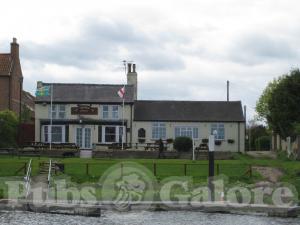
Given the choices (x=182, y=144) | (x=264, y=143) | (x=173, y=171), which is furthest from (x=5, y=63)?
(x=173, y=171)

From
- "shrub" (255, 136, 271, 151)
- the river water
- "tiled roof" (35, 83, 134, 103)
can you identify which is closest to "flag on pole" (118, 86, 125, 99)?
"tiled roof" (35, 83, 134, 103)

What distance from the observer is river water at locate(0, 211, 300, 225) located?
2309 cm

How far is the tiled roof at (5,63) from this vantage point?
74938 mm

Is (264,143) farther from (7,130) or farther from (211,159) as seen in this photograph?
(211,159)

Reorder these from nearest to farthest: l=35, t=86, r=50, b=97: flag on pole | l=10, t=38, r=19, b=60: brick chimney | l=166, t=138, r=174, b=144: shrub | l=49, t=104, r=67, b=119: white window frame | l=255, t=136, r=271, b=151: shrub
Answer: l=166, t=138, r=174, b=144: shrub → l=35, t=86, r=50, b=97: flag on pole → l=49, t=104, r=67, b=119: white window frame → l=10, t=38, r=19, b=60: brick chimney → l=255, t=136, r=271, b=151: shrub

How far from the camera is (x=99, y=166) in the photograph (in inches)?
1678

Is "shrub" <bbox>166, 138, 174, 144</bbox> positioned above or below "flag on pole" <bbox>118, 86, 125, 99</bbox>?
below

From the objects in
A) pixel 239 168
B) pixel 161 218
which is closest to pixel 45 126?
pixel 239 168

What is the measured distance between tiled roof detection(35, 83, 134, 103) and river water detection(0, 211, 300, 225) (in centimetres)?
3965

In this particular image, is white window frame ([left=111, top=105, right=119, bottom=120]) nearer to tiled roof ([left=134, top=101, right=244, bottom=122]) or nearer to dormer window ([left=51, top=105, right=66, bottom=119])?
tiled roof ([left=134, top=101, right=244, bottom=122])

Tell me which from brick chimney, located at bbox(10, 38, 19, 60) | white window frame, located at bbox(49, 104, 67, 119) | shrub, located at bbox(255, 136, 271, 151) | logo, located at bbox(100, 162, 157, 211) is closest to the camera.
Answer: logo, located at bbox(100, 162, 157, 211)

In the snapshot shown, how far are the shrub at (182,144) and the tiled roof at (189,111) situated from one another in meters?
4.67

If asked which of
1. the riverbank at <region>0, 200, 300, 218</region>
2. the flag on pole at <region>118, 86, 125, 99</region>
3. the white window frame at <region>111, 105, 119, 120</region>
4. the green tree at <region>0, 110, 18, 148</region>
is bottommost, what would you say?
the riverbank at <region>0, 200, 300, 218</region>

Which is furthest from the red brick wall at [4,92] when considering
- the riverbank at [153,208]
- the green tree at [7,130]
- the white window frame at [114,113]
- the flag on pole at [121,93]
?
the riverbank at [153,208]
